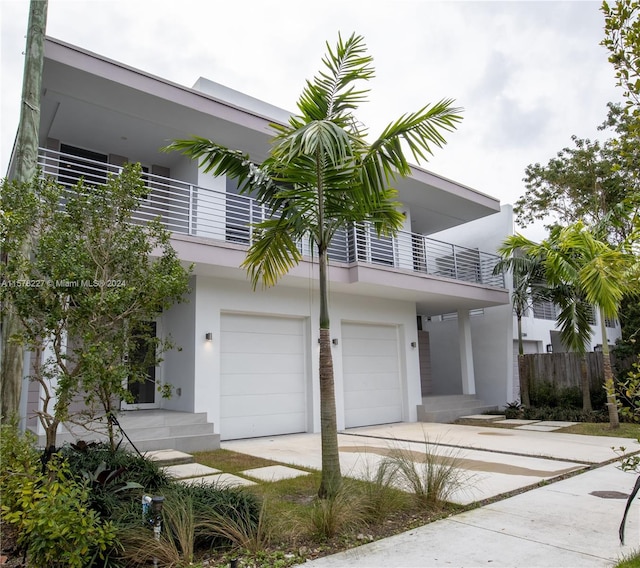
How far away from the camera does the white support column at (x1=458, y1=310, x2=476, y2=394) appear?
15.9 m

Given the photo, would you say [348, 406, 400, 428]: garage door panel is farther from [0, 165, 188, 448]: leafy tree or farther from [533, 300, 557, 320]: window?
[0, 165, 188, 448]: leafy tree

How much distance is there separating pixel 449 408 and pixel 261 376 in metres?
6.66

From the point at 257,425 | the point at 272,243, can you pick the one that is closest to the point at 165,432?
the point at 257,425

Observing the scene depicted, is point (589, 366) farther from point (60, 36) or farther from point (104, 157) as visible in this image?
point (60, 36)

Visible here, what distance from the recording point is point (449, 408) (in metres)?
14.6

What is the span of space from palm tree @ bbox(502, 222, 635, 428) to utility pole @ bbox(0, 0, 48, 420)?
8769 mm

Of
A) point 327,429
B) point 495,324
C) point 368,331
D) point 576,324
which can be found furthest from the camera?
point 495,324

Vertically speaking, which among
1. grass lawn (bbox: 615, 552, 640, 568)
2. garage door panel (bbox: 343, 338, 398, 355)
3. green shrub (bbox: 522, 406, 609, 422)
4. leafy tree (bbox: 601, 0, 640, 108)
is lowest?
green shrub (bbox: 522, 406, 609, 422)

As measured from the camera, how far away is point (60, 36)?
8.54 metres

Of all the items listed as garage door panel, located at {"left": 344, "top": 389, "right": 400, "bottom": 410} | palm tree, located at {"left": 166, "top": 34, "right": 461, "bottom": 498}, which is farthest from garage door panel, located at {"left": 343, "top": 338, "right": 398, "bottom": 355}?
palm tree, located at {"left": 166, "top": 34, "right": 461, "bottom": 498}

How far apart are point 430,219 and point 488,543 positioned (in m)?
13.9

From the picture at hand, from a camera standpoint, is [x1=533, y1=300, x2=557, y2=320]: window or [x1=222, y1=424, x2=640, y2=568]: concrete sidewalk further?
[x1=533, y1=300, x2=557, y2=320]: window

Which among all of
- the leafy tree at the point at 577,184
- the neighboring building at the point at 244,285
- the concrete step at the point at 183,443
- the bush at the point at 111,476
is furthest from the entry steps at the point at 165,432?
the leafy tree at the point at 577,184

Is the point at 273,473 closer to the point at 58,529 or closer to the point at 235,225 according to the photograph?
the point at 58,529
